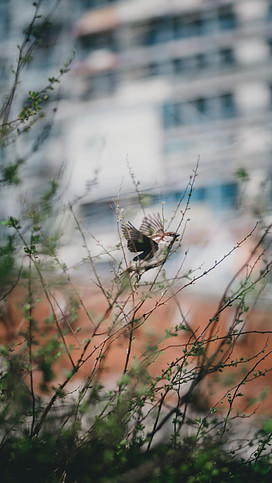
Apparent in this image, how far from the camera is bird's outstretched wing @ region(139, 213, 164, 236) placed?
75.4 inches

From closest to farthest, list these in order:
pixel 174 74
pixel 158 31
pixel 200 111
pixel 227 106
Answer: pixel 200 111
pixel 227 106
pixel 174 74
pixel 158 31

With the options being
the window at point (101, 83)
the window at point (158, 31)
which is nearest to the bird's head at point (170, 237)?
the window at point (101, 83)

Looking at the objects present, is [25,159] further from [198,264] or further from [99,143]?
[198,264]

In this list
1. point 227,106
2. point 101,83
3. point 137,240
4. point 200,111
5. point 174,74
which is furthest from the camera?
point 101,83

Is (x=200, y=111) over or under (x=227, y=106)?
over

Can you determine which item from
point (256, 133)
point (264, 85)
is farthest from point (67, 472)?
point (264, 85)

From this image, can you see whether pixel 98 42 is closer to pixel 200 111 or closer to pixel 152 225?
pixel 200 111

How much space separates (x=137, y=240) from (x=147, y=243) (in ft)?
0.13

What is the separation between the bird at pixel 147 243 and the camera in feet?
6.02

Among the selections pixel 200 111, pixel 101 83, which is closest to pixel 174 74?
pixel 200 111

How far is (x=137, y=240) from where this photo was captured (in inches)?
72.0

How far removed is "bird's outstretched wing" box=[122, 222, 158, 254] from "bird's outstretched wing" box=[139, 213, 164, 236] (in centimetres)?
8

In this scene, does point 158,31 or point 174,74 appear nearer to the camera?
point 174,74

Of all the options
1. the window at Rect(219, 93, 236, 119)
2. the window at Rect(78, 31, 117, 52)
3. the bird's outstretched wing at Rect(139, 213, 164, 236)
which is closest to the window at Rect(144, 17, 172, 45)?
the window at Rect(78, 31, 117, 52)
